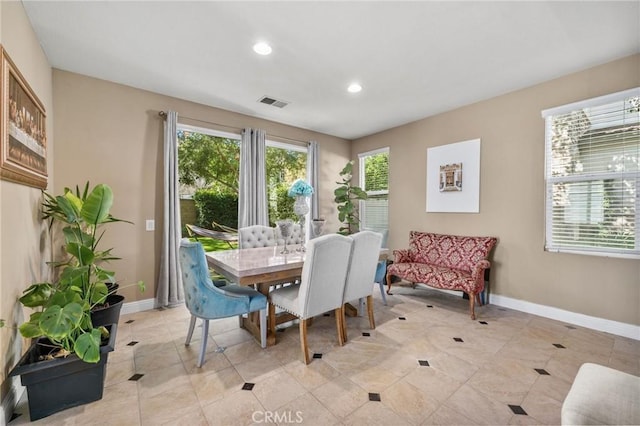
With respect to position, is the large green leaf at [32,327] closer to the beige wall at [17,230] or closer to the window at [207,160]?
the beige wall at [17,230]

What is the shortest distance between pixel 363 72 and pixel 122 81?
285 centimetres

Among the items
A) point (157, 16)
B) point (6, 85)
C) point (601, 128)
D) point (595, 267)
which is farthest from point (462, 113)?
point (6, 85)

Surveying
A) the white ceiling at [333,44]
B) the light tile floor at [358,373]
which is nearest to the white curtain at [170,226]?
the light tile floor at [358,373]

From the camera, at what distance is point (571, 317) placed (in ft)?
10.0

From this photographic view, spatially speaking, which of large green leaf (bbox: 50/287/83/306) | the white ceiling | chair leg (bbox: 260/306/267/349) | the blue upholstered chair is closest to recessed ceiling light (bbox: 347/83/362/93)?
the white ceiling

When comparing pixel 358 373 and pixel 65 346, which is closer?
pixel 65 346

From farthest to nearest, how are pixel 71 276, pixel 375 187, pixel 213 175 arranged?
pixel 375 187 → pixel 213 175 → pixel 71 276

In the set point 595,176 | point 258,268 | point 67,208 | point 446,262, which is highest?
point 595,176

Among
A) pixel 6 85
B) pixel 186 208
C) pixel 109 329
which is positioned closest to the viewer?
pixel 6 85

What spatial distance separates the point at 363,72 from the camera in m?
3.03

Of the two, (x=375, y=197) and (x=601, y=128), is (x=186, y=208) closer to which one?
(x=375, y=197)

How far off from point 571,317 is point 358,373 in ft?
8.85

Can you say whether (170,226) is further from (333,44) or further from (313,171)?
(333,44)

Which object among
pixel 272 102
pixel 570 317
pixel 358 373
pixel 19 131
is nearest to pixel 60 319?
pixel 19 131
